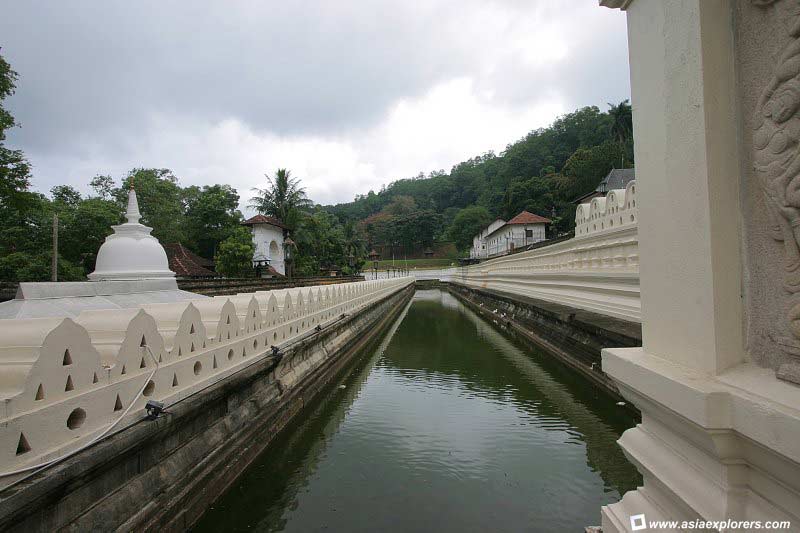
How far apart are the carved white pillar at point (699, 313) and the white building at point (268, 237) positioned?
100 feet

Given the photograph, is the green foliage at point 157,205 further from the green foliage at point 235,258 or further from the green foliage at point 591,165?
the green foliage at point 591,165

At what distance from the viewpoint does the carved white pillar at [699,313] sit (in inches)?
43.0

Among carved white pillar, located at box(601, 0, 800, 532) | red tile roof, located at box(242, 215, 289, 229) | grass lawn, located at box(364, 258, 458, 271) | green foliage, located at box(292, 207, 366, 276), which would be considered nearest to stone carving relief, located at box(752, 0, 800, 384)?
carved white pillar, located at box(601, 0, 800, 532)

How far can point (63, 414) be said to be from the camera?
1977 mm

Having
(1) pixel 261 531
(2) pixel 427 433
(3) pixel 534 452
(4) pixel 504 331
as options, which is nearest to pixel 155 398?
(1) pixel 261 531

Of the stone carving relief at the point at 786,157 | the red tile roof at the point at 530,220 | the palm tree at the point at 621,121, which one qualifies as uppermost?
the palm tree at the point at 621,121

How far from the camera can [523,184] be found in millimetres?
54719

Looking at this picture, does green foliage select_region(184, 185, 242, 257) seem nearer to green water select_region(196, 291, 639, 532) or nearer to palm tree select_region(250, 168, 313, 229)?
palm tree select_region(250, 168, 313, 229)

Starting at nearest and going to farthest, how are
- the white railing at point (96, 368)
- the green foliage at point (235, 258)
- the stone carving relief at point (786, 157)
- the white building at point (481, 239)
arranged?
the stone carving relief at point (786, 157) < the white railing at point (96, 368) < the green foliage at point (235, 258) < the white building at point (481, 239)

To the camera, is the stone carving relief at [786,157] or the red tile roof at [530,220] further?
the red tile roof at [530,220]

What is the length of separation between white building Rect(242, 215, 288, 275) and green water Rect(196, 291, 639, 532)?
26.5 meters

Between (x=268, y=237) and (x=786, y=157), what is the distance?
33069 millimetres

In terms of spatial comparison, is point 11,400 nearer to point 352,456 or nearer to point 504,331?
point 352,456

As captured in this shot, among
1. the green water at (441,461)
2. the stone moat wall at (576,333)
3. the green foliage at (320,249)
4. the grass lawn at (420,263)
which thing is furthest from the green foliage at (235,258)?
the grass lawn at (420,263)
